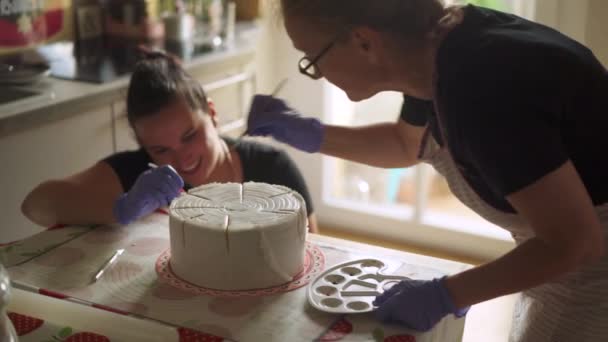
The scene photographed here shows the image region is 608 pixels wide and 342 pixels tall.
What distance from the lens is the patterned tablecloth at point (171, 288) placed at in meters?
1.02

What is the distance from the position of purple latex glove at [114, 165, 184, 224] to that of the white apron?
20.6 inches

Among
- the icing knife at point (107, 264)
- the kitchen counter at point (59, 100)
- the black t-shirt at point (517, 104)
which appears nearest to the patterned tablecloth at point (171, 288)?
the icing knife at point (107, 264)

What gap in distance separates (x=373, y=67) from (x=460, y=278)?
13.2 inches

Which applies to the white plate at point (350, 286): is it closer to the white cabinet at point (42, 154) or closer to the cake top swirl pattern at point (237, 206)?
the cake top swirl pattern at point (237, 206)

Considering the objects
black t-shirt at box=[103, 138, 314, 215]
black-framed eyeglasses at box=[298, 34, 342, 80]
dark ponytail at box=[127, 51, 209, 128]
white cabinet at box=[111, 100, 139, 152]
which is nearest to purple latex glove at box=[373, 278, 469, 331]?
black-framed eyeglasses at box=[298, 34, 342, 80]

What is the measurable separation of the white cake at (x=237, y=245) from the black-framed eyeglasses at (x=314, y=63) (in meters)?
0.23

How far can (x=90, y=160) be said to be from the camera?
7.47 ft

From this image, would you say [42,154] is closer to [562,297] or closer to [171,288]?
[171,288]

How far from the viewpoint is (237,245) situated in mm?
1102

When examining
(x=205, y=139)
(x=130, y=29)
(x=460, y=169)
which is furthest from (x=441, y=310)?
(x=130, y=29)

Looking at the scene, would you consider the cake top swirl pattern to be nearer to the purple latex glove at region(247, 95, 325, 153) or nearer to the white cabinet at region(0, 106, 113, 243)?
the purple latex glove at region(247, 95, 325, 153)

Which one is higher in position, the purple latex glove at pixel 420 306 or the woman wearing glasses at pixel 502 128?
the woman wearing glasses at pixel 502 128

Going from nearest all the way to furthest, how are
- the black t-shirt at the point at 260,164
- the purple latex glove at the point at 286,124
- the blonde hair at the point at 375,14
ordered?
the blonde hair at the point at 375,14 → the purple latex glove at the point at 286,124 → the black t-shirt at the point at 260,164

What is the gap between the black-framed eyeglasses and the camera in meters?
1.06
